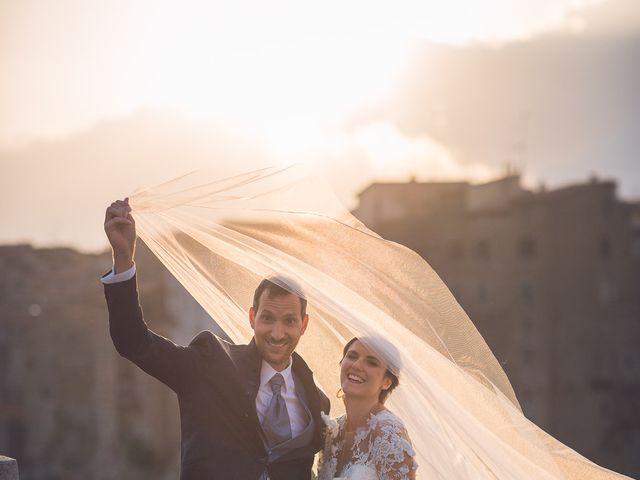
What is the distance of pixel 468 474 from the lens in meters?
4.07

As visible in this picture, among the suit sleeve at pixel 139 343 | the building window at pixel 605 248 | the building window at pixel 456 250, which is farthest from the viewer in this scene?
the building window at pixel 456 250

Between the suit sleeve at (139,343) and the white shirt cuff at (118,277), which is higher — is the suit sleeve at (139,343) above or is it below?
below

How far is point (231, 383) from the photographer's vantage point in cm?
358

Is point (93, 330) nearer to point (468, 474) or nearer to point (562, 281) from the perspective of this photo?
point (562, 281)

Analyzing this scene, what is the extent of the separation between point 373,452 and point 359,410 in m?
0.19

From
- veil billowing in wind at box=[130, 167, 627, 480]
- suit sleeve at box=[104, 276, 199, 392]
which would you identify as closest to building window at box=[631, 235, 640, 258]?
veil billowing in wind at box=[130, 167, 627, 480]

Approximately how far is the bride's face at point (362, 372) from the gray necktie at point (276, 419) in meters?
0.36

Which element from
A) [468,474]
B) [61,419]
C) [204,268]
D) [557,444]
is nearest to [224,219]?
[204,268]

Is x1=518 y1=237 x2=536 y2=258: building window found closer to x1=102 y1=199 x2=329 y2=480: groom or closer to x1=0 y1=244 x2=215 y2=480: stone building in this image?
x1=0 y1=244 x2=215 y2=480: stone building

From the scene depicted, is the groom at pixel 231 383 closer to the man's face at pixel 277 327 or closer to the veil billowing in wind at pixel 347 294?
the man's face at pixel 277 327

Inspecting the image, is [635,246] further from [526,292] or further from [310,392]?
[310,392]

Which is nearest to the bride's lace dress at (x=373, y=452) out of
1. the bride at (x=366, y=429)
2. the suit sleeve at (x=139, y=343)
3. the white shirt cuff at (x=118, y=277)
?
the bride at (x=366, y=429)

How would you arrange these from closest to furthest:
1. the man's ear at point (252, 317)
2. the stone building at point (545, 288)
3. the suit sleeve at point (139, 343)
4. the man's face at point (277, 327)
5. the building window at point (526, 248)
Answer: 1. the suit sleeve at point (139, 343)
2. the man's face at point (277, 327)
3. the man's ear at point (252, 317)
4. the stone building at point (545, 288)
5. the building window at point (526, 248)

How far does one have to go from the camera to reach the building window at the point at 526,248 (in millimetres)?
36844
